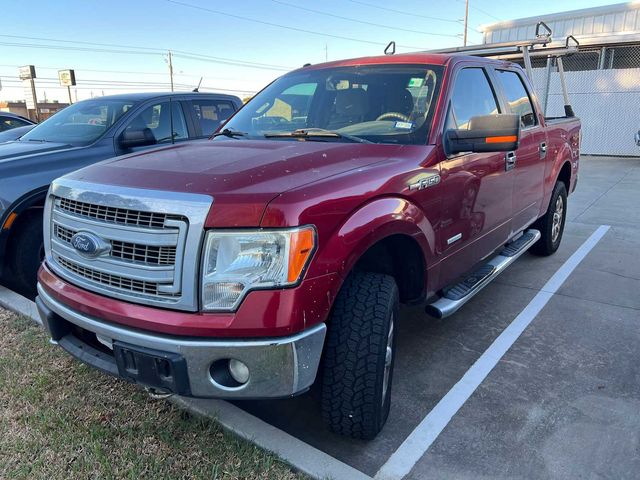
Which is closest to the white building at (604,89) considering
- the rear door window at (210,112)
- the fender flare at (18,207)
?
the rear door window at (210,112)

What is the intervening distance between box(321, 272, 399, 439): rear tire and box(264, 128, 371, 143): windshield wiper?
0.96 meters

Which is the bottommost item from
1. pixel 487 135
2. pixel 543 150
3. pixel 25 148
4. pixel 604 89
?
pixel 543 150

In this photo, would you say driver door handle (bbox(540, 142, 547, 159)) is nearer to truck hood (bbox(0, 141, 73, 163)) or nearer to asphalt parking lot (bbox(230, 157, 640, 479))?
asphalt parking lot (bbox(230, 157, 640, 479))

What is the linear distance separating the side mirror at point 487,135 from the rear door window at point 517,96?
1.44 meters

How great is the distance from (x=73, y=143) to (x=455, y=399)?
420cm

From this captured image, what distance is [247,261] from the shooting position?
198 cm

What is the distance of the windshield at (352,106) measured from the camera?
3035 millimetres

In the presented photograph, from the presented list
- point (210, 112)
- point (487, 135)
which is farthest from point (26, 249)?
point (487, 135)

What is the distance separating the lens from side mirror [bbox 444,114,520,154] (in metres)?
2.78

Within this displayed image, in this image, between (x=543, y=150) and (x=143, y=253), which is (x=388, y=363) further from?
(x=543, y=150)

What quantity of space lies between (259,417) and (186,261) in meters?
1.24

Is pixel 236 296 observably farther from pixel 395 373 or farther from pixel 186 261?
pixel 395 373

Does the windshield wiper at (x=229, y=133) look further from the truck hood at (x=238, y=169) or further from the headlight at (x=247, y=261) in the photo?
the headlight at (x=247, y=261)

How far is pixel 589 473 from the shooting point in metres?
2.31
